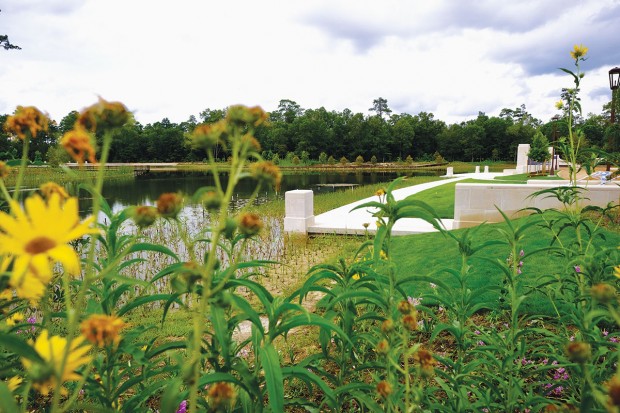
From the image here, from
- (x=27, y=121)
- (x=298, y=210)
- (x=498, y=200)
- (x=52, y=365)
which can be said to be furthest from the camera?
(x=298, y=210)

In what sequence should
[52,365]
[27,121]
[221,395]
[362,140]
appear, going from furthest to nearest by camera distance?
[362,140]
[27,121]
[221,395]
[52,365]

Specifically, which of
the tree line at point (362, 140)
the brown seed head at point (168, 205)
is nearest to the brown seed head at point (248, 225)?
the brown seed head at point (168, 205)

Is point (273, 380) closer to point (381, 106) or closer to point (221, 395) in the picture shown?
point (221, 395)

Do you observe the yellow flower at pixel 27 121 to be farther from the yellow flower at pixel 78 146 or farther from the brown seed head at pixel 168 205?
the brown seed head at pixel 168 205

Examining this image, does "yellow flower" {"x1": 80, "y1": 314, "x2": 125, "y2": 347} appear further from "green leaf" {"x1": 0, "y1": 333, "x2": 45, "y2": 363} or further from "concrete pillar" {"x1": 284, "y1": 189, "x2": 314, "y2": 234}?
"concrete pillar" {"x1": 284, "y1": 189, "x2": 314, "y2": 234}

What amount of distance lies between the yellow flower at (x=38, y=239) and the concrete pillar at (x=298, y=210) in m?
6.70

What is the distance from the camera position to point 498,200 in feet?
21.7

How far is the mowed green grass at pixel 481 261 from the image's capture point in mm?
3330

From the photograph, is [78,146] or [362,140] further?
[362,140]

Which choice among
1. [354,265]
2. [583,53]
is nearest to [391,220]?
[354,265]

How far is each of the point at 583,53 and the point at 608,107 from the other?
56.7 m

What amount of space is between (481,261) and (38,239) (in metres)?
4.36

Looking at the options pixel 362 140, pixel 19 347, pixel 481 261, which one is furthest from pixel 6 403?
pixel 362 140

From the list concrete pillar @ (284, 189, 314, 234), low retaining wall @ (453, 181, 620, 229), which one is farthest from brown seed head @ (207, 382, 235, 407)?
concrete pillar @ (284, 189, 314, 234)
